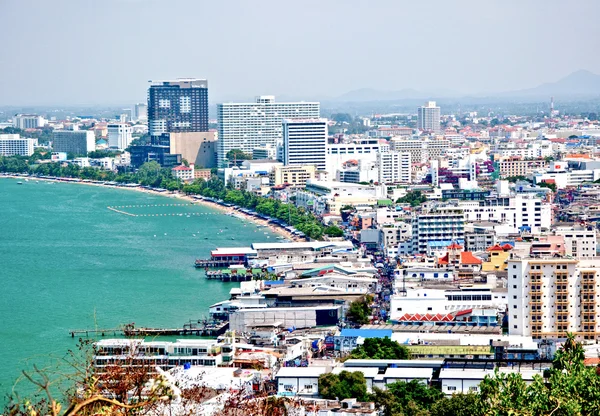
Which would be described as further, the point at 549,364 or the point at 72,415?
the point at 549,364

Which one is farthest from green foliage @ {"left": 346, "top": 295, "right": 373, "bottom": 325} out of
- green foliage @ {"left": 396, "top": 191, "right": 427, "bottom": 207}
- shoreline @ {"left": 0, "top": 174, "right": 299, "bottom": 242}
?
green foliage @ {"left": 396, "top": 191, "right": 427, "bottom": 207}

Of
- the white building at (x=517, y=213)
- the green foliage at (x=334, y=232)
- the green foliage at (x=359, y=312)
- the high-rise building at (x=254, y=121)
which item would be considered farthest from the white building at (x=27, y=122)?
the green foliage at (x=359, y=312)

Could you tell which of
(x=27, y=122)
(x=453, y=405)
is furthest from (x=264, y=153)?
(x=27, y=122)

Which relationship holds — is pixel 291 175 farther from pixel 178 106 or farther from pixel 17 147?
pixel 17 147

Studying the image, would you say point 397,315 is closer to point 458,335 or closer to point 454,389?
point 458,335

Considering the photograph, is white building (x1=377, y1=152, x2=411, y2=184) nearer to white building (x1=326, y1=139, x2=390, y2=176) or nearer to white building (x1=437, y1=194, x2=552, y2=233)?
white building (x1=326, y1=139, x2=390, y2=176)

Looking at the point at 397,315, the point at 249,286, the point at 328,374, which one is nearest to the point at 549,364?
the point at 328,374

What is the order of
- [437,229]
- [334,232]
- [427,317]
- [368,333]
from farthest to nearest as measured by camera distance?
[334,232], [437,229], [427,317], [368,333]
